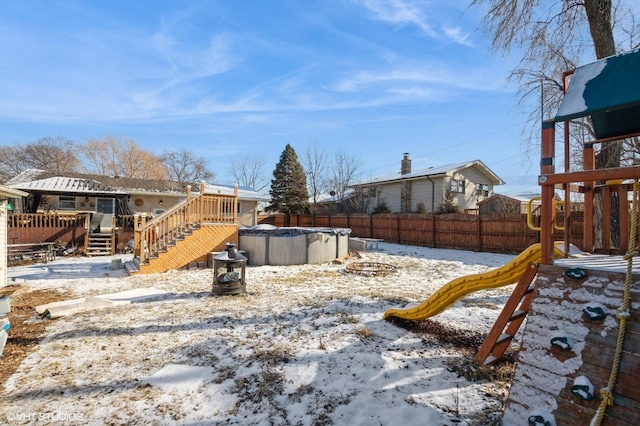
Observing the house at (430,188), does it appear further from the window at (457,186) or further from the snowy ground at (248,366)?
the snowy ground at (248,366)

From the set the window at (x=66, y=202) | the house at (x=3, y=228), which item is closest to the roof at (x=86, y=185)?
the window at (x=66, y=202)

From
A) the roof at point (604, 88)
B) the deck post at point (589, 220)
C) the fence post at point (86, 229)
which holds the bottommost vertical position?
the fence post at point (86, 229)

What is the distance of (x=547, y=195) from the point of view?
2.59 meters

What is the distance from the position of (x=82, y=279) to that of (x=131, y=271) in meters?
1.05

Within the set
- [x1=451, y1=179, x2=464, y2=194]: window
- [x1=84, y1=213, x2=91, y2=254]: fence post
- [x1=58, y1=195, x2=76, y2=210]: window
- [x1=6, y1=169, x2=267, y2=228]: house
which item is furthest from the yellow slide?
[x1=451, y1=179, x2=464, y2=194]: window

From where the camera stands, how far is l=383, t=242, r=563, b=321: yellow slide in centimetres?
320

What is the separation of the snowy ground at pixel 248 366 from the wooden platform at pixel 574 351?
597mm

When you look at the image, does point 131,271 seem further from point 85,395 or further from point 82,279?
point 85,395

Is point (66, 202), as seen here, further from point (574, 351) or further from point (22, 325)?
point (574, 351)

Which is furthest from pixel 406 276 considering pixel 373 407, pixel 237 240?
pixel 373 407

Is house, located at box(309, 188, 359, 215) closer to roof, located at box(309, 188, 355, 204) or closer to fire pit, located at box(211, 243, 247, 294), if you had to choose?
roof, located at box(309, 188, 355, 204)

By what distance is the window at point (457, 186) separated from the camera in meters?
21.1

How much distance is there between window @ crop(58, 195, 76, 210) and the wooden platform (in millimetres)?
19768

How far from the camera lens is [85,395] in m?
2.85
